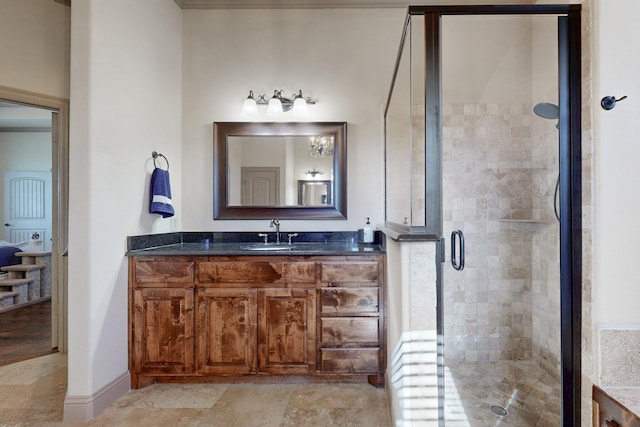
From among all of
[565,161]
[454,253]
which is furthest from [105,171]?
[565,161]

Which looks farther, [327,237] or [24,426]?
[327,237]

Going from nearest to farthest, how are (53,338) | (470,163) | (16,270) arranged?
(470,163)
(53,338)
(16,270)

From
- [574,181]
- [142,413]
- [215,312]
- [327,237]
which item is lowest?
[142,413]

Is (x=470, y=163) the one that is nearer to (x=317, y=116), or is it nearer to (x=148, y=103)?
(x=317, y=116)

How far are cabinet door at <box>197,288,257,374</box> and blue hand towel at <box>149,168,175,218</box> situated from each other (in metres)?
0.72

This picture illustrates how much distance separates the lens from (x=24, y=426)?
1795 millimetres

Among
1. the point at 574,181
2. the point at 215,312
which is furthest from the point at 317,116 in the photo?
the point at 574,181

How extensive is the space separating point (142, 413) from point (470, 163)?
2.51 metres

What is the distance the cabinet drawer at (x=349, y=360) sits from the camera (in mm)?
2156

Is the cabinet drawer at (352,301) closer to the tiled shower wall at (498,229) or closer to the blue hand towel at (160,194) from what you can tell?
the tiled shower wall at (498,229)

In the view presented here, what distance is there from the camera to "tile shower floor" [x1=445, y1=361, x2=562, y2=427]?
1552mm

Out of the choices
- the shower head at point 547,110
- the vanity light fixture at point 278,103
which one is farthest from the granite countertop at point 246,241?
the shower head at point 547,110

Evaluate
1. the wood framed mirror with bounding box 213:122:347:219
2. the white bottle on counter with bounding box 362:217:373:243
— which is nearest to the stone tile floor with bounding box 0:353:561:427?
the white bottle on counter with bounding box 362:217:373:243

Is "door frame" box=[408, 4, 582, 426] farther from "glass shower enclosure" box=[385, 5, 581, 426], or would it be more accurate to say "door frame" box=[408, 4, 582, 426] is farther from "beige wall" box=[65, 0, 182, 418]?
"beige wall" box=[65, 0, 182, 418]
